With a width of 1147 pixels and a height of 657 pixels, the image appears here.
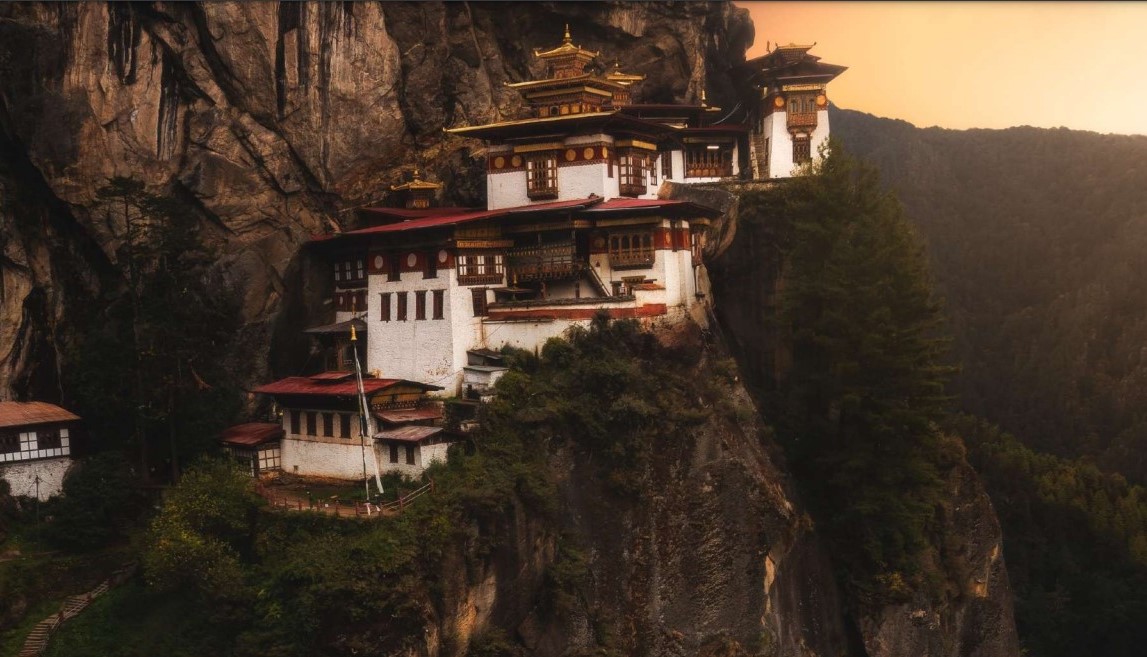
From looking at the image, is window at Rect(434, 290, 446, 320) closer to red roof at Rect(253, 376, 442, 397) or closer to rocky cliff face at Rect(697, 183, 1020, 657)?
red roof at Rect(253, 376, 442, 397)

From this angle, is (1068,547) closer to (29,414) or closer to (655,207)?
(655,207)

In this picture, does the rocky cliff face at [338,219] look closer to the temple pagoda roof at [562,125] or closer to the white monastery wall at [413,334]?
the white monastery wall at [413,334]

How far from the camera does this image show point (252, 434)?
137ft

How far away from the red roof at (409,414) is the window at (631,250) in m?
8.46

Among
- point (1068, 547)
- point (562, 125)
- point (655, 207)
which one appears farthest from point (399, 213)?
point (1068, 547)

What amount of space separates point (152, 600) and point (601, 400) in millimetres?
14553

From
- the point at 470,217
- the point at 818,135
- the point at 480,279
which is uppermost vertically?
the point at 818,135

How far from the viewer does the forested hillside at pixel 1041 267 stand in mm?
78438

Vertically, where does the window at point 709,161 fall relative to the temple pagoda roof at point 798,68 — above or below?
below

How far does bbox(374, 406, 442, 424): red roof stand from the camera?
3866cm

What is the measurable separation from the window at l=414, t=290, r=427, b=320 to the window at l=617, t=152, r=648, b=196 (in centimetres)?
888

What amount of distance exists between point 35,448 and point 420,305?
13385 millimetres

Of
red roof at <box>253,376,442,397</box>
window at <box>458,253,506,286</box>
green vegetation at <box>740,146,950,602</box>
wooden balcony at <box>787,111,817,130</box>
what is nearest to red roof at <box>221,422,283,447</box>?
red roof at <box>253,376,442,397</box>

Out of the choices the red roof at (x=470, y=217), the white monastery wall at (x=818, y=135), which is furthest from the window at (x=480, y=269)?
the white monastery wall at (x=818, y=135)
